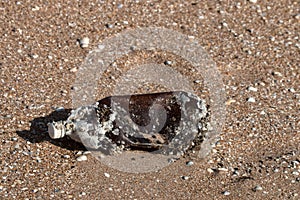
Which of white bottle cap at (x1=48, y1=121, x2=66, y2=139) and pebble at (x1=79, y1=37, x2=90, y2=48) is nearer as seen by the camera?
white bottle cap at (x1=48, y1=121, x2=66, y2=139)

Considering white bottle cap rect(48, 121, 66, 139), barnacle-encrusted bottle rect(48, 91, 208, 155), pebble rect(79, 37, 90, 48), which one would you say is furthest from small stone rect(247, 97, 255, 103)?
white bottle cap rect(48, 121, 66, 139)

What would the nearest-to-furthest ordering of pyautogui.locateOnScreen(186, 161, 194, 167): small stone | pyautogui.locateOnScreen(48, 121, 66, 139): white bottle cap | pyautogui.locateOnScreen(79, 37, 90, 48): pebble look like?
pyautogui.locateOnScreen(48, 121, 66, 139): white bottle cap → pyautogui.locateOnScreen(186, 161, 194, 167): small stone → pyautogui.locateOnScreen(79, 37, 90, 48): pebble

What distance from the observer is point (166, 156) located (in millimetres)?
3807

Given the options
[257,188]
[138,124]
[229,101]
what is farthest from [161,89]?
[257,188]

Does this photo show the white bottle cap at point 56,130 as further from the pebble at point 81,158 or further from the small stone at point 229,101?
the small stone at point 229,101

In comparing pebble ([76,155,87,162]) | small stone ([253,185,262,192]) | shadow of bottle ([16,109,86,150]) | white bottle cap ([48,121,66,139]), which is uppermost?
white bottle cap ([48,121,66,139])

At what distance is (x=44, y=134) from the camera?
3850 millimetres

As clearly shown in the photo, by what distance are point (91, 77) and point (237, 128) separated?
3.48 ft

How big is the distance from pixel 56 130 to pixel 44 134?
250 millimetres

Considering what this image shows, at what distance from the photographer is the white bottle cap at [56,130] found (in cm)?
363

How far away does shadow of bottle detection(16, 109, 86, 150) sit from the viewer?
12.5ft

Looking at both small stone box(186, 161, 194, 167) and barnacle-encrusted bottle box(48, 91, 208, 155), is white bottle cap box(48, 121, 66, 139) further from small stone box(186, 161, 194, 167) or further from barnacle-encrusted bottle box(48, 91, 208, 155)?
small stone box(186, 161, 194, 167)

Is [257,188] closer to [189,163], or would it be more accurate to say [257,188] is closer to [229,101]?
[189,163]

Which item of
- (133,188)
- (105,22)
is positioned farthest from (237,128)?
(105,22)
